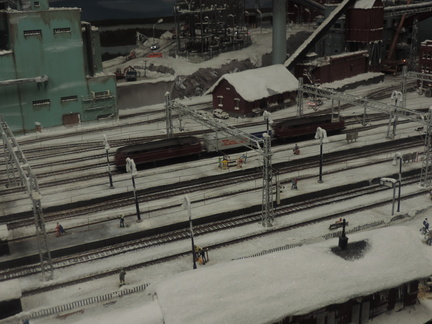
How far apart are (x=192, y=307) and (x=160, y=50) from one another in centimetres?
7110

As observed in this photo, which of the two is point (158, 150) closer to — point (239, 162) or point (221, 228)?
point (239, 162)

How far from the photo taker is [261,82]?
6431cm

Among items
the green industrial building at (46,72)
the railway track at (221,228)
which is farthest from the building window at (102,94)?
the railway track at (221,228)

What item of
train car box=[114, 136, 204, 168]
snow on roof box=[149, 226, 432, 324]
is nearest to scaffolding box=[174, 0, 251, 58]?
train car box=[114, 136, 204, 168]

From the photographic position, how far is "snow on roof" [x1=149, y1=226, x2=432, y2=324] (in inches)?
861

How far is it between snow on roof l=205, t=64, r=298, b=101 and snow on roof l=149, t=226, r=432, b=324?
38937mm

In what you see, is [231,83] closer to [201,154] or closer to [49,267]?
[201,154]

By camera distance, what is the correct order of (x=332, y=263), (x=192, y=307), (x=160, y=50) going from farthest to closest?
(x=160, y=50) < (x=332, y=263) < (x=192, y=307)

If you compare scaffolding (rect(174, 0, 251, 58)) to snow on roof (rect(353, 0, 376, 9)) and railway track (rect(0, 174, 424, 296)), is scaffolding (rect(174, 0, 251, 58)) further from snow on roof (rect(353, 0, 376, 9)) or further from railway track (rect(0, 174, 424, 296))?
railway track (rect(0, 174, 424, 296))

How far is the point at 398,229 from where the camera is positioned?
1048 inches

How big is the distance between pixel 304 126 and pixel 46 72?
95.1 feet

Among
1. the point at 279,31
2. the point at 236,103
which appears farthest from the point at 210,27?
the point at 236,103

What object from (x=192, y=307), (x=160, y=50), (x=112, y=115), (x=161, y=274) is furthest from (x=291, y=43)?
(x=192, y=307)

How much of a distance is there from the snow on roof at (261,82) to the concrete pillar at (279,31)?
7.89 m
